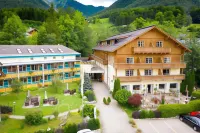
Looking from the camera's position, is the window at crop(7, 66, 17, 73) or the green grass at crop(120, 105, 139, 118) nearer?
the green grass at crop(120, 105, 139, 118)

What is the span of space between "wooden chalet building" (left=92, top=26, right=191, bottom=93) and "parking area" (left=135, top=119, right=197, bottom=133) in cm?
966

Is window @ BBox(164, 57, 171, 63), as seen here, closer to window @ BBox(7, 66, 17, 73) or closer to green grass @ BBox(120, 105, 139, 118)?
→ green grass @ BBox(120, 105, 139, 118)

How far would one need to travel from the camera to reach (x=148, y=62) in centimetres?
3384

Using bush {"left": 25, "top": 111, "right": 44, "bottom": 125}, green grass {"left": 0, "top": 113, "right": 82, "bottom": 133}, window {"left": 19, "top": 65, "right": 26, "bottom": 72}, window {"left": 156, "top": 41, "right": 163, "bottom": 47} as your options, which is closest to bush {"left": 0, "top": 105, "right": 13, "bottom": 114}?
green grass {"left": 0, "top": 113, "right": 82, "bottom": 133}

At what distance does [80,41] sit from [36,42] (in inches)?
496

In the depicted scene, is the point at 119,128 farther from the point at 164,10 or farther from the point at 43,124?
the point at 164,10

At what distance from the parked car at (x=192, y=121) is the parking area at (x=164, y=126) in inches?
15.6

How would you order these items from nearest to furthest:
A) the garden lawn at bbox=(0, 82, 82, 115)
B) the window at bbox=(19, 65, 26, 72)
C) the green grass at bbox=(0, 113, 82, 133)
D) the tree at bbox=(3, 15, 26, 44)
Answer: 1. the green grass at bbox=(0, 113, 82, 133)
2. the garden lawn at bbox=(0, 82, 82, 115)
3. the window at bbox=(19, 65, 26, 72)
4. the tree at bbox=(3, 15, 26, 44)

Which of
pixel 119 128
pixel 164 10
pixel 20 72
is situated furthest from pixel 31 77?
pixel 164 10

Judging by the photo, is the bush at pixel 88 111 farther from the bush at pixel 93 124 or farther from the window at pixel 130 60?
the window at pixel 130 60

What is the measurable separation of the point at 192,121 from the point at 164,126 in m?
3.17

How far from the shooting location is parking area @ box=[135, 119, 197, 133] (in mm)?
20766

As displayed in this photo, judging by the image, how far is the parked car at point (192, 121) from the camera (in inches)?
821

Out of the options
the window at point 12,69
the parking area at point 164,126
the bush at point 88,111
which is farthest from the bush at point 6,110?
the parking area at point 164,126
